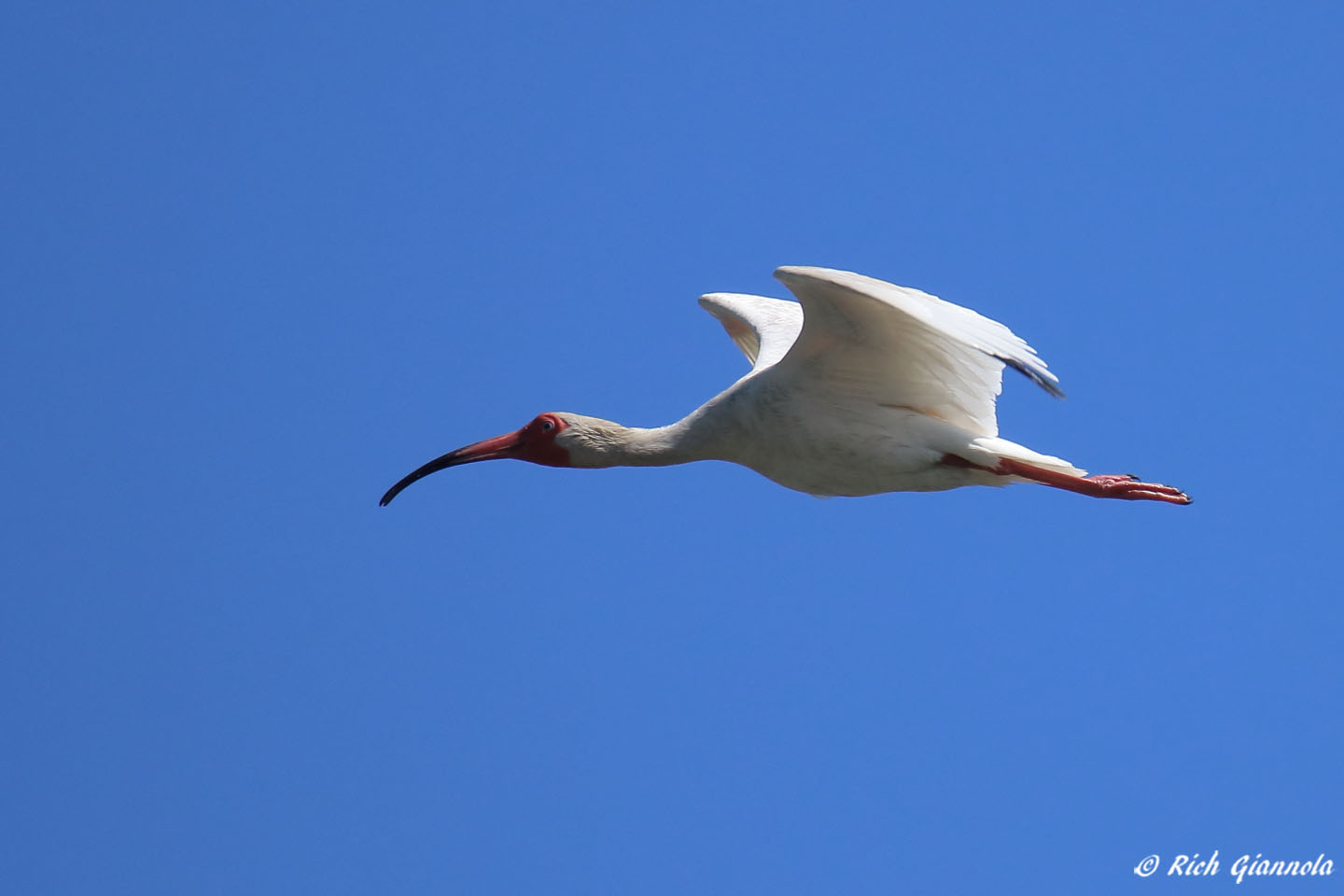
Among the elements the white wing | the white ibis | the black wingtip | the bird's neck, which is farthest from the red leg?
the bird's neck

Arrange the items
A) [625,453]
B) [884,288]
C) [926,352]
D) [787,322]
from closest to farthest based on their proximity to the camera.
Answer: [884,288], [926,352], [625,453], [787,322]

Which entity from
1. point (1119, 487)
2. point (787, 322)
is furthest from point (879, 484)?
point (787, 322)

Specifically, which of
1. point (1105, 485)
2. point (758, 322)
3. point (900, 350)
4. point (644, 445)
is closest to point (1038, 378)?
point (900, 350)

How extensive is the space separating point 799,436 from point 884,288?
1.77m

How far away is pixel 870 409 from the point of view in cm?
1226

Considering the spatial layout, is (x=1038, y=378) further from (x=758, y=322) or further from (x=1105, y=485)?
(x=758, y=322)

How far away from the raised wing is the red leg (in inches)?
101

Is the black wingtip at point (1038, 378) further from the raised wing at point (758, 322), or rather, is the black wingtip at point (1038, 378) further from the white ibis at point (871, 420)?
the raised wing at point (758, 322)

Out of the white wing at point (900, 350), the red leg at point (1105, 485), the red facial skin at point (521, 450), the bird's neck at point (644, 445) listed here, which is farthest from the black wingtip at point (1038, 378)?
the red facial skin at point (521, 450)

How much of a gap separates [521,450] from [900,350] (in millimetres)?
3499

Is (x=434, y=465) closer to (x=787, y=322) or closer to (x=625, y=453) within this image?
(x=625, y=453)

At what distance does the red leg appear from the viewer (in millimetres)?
12141

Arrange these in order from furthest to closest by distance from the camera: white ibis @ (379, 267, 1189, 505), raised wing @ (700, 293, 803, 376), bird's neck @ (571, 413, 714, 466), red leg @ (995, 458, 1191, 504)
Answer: raised wing @ (700, 293, 803, 376) < bird's neck @ (571, 413, 714, 466) < red leg @ (995, 458, 1191, 504) < white ibis @ (379, 267, 1189, 505)

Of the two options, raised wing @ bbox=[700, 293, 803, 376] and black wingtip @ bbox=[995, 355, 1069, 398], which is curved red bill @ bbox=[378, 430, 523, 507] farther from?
black wingtip @ bbox=[995, 355, 1069, 398]
